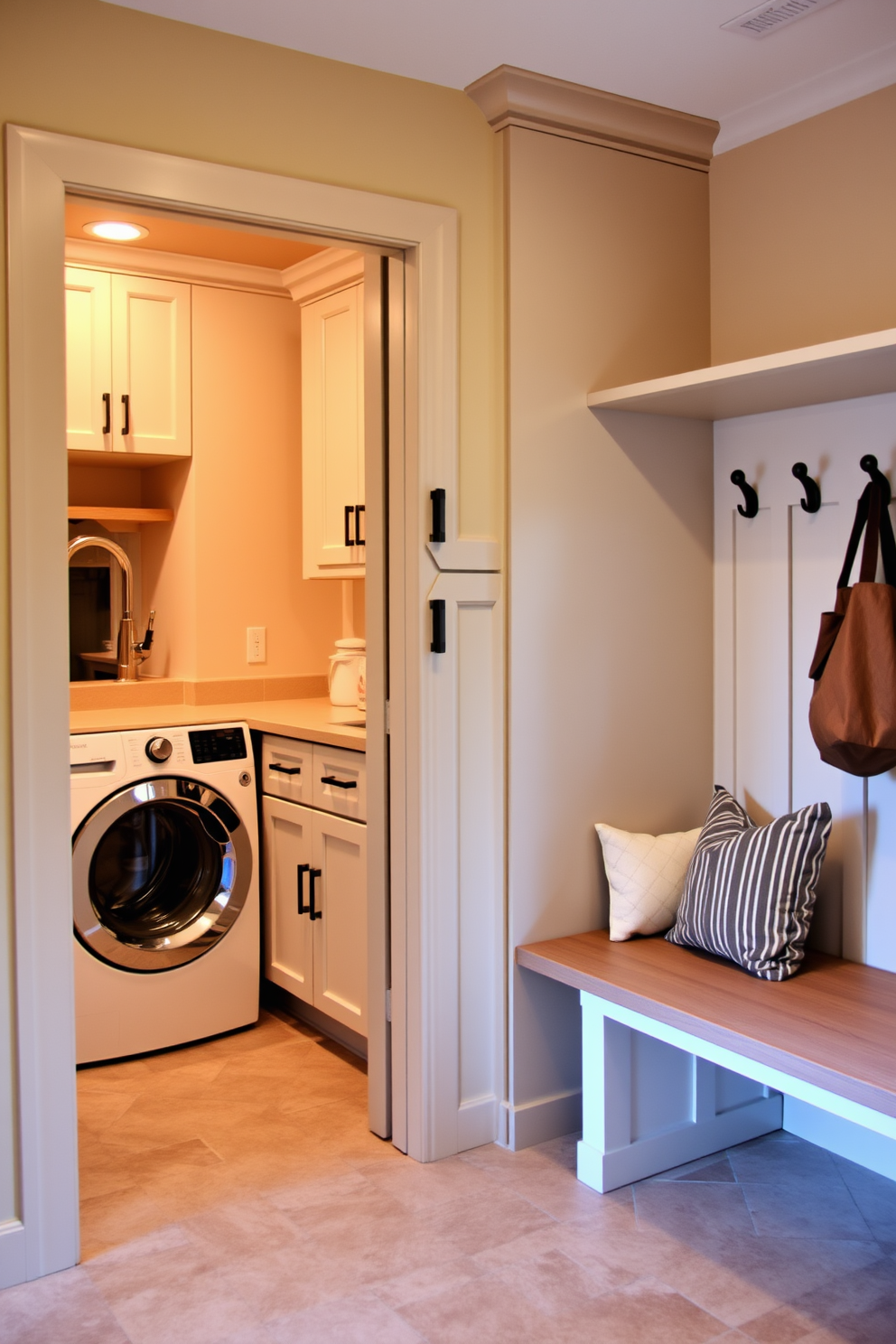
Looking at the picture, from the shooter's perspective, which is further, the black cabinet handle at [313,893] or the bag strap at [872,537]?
the black cabinet handle at [313,893]

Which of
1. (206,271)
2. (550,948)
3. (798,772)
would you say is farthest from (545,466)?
(206,271)

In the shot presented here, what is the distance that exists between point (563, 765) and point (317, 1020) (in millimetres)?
1270

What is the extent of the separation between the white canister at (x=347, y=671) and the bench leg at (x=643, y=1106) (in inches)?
58.6

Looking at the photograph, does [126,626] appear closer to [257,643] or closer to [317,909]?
[257,643]

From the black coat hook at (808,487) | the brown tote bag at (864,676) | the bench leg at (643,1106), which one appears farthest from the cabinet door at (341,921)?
the black coat hook at (808,487)

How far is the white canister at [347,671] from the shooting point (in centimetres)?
365

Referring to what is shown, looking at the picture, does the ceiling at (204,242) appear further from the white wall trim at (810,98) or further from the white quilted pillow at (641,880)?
the white quilted pillow at (641,880)

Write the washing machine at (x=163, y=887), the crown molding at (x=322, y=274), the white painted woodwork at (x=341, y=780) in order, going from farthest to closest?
1. the crown molding at (x=322, y=274)
2. the washing machine at (x=163, y=887)
3. the white painted woodwork at (x=341, y=780)

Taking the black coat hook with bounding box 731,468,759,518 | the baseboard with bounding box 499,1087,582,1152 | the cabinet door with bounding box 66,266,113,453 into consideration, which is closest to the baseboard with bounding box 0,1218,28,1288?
the baseboard with bounding box 499,1087,582,1152

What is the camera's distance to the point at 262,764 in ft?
11.5

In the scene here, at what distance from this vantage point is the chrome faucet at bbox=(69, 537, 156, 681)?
3.95 meters

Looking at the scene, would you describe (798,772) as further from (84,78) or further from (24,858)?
(84,78)

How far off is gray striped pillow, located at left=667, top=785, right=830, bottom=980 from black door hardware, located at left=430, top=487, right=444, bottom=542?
35.2 inches

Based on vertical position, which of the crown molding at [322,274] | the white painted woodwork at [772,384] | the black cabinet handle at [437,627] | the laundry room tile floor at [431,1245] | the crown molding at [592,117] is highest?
the crown molding at [592,117]
